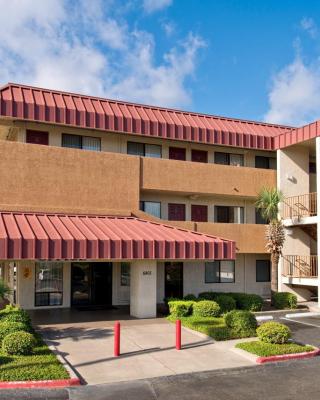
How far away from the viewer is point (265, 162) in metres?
33.5

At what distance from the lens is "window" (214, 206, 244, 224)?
31562 mm

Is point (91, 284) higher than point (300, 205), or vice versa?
point (300, 205)

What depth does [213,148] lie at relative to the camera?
31906 millimetres

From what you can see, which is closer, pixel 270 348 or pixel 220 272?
pixel 270 348

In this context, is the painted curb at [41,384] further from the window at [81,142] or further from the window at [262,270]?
the window at [262,270]

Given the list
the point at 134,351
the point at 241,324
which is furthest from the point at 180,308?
the point at 134,351

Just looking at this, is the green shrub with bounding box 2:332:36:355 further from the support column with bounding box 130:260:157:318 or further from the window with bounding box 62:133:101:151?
the window with bounding box 62:133:101:151

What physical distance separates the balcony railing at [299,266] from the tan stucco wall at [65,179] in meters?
10.5

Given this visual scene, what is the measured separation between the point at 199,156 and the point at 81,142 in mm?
7749

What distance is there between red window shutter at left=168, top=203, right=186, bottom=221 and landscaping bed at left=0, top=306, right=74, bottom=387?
1386 centimetres

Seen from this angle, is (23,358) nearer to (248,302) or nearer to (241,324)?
(241,324)

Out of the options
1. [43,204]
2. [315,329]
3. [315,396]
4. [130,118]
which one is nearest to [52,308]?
[43,204]

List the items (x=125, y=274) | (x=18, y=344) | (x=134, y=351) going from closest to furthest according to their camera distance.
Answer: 1. (x=18, y=344)
2. (x=134, y=351)
3. (x=125, y=274)

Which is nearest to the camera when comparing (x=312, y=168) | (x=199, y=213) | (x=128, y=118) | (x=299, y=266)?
(x=128, y=118)
